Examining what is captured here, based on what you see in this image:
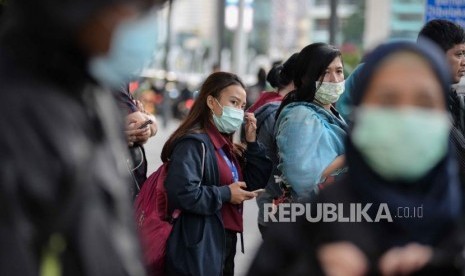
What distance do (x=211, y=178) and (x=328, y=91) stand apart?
2.39 ft

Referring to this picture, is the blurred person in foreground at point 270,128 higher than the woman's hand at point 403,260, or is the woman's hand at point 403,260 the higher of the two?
the woman's hand at point 403,260

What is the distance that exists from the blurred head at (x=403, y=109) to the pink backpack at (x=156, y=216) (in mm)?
2962

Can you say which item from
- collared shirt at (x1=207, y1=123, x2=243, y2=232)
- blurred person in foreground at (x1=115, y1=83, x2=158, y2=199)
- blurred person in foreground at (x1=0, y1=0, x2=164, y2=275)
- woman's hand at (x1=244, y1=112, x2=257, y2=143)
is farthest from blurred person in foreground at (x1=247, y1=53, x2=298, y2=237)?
blurred person in foreground at (x1=0, y1=0, x2=164, y2=275)

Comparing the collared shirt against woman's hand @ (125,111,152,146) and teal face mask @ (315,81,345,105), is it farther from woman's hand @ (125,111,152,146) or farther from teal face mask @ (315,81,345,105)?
teal face mask @ (315,81,345,105)

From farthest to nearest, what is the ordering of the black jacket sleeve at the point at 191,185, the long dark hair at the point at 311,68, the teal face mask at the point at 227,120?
the teal face mask at the point at 227,120
the long dark hair at the point at 311,68
the black jacket sleeve at the point at 191,185

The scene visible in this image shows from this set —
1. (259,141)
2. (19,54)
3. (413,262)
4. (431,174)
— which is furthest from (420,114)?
(259,141)

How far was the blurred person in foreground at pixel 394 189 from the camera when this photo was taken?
229cm

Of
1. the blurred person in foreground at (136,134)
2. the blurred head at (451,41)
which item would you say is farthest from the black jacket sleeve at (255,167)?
the blurred head at (451,41)

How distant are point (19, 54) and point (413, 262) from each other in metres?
0.93

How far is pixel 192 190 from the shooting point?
520 centimetres

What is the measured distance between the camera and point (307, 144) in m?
5.01

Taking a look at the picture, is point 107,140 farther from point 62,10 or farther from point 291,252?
point 291,252

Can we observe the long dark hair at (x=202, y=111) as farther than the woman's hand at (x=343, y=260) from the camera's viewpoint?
Yes

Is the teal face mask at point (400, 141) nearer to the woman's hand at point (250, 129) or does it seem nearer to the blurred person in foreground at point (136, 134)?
the blurred person in foreground at point (136, 134)
